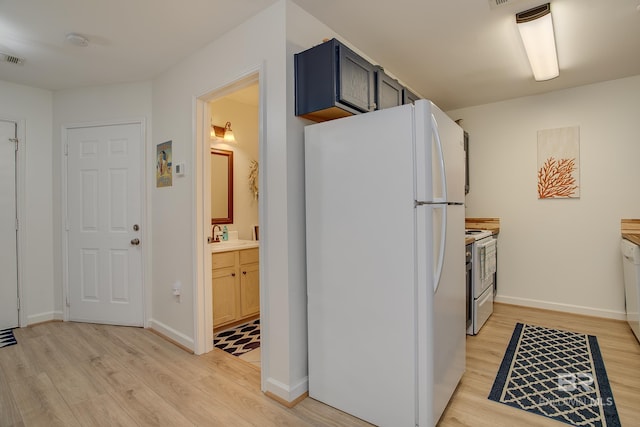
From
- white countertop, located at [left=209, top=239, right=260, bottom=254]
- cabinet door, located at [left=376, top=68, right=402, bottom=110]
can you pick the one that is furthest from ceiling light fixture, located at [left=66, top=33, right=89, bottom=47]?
cabinet door, located at [left=376, top=68, right=402, bottom=110]

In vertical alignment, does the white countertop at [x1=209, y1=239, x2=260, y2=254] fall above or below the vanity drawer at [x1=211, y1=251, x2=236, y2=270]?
above

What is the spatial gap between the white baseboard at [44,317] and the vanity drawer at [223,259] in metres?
1.97

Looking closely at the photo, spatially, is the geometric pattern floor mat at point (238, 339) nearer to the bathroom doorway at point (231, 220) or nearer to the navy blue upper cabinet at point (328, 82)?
the bathroom doorway at point (231, 220)

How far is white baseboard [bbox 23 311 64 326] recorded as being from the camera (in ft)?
11.1

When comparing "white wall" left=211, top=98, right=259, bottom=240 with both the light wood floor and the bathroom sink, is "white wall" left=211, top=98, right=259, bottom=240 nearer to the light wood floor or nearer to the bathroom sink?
the bathroom sink

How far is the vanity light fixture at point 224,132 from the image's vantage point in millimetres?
3678

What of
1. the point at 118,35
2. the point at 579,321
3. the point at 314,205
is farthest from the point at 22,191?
the point at 579,321

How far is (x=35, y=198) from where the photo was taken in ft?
Result: 11.3

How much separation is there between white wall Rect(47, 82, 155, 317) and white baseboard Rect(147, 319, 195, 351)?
136mm

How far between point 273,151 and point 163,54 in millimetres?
1560

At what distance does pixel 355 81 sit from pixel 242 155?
7.45 ft

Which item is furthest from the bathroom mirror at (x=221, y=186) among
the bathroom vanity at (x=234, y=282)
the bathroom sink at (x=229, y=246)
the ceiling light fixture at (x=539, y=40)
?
the ceiling light fixture at (x=539, y=40)

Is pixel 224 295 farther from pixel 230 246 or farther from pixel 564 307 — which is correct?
pixel 564 307

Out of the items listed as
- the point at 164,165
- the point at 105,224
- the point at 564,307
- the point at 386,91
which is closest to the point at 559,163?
the point at 564,307
